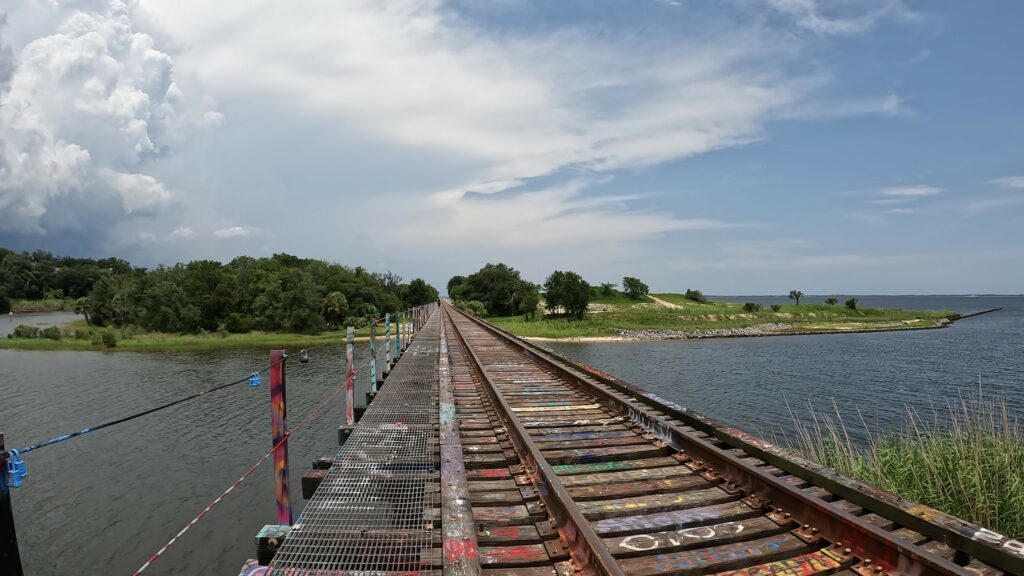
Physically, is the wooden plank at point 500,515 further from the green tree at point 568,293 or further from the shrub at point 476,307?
the shrub at point 476,307

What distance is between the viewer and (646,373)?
Answer: 32.1 m

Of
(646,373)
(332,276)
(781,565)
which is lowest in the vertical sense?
(646,373)

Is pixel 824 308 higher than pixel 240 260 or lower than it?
lower

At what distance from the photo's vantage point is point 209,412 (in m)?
22.1

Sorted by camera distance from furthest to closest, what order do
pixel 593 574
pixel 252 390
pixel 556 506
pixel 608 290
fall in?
pixel 608 290
pixel 252 390
pixel 556 506
pixel 593 574

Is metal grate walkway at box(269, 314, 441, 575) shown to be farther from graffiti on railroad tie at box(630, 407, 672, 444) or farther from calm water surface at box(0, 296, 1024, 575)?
calm water surface at box(0, 296, 1024, 575)

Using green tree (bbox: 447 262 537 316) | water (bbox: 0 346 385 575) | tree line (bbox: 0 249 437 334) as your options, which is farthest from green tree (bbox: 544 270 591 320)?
water (bbox: 0 346 385 575)

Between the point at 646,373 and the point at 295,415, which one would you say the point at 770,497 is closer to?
the point at 295,415

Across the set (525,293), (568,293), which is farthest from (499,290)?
(568,293)

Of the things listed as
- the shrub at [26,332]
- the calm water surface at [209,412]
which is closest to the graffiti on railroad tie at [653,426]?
the calm water surface at [209,412]

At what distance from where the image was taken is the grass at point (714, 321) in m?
65.2

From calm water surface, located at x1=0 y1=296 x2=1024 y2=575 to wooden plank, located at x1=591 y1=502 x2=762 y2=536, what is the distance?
9908mm

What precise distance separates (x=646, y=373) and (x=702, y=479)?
2867cm

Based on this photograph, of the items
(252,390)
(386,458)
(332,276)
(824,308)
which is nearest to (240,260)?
(332,276)
